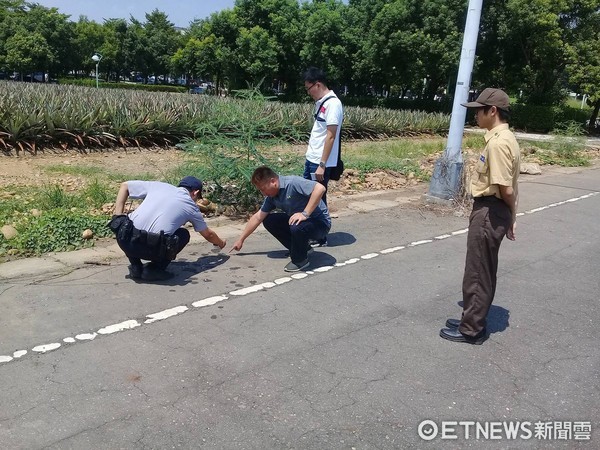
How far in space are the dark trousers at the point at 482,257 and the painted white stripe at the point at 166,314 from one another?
7.17ft

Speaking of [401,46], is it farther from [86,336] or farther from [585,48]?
[86,336]

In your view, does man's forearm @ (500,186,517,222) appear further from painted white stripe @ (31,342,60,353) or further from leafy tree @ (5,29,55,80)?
leafy tree @ (5,29,55,80)

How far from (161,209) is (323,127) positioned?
7.12 ft

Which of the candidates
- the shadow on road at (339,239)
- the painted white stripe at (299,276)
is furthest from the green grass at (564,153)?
the painted white stripe at (299,276)

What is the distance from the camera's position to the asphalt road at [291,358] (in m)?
2.98

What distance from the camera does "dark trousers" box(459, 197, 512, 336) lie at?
3.88 metres

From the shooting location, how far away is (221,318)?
4297 millimetres

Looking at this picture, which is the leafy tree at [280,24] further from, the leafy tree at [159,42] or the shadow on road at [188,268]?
the shadow on road at [188,268]

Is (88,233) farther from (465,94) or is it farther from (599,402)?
(465,94)

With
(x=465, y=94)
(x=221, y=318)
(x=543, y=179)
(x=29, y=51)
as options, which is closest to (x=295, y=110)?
(x=543, y=179)

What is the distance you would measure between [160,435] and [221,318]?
4.85 feet

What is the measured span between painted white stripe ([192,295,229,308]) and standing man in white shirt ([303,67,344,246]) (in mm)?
1859

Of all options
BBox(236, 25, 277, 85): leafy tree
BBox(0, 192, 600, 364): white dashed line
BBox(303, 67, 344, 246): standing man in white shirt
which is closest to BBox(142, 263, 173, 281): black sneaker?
BBox(0, 192, 600, 364): white dashed line

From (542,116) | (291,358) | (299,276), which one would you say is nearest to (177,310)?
(291,358)
